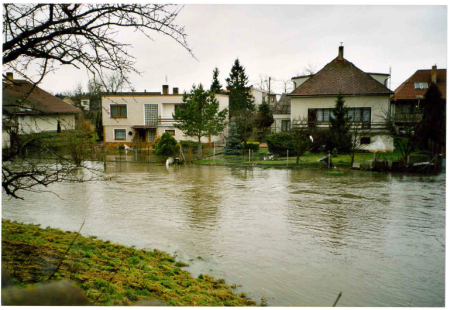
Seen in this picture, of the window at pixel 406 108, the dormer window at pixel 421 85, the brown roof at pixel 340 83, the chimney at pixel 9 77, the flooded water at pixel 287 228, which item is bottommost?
the flooded water at pixel 287 228

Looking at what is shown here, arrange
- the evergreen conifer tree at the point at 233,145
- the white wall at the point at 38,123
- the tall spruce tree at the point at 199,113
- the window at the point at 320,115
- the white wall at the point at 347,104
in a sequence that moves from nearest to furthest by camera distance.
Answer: the white wall at the point at 38,123 → the white wall at the point at 347,104 → the tall spruce tree at the point at 199,113 → the window at the point at 320,115 → the evergreen conifer tree at the point at 233,145

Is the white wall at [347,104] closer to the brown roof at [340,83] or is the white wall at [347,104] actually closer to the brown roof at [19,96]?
the brown roof at [340,83]

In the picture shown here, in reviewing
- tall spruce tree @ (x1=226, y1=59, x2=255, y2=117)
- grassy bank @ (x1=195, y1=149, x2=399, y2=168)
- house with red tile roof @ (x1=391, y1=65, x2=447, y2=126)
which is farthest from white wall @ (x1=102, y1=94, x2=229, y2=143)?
house with red tile roof @ (x1=391, y1=65, x2=447, y2=126)

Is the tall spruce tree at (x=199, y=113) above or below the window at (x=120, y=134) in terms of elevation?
above

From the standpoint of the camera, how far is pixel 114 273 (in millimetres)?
4797

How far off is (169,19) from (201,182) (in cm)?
942

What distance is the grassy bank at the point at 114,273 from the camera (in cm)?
434

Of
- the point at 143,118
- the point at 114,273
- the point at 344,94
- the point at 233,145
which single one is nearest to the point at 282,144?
the point at 233,145

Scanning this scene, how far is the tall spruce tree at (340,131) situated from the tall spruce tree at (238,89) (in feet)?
45.0

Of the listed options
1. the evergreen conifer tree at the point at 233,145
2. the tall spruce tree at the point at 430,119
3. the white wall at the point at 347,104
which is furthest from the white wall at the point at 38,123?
the white wall at the point at 347,104

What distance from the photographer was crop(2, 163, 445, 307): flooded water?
5.07 m

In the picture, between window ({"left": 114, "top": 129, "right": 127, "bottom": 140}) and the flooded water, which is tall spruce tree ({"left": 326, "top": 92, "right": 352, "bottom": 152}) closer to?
the flooded water

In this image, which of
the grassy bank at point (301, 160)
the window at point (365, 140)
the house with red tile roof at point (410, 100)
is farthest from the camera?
the window at point (365, 140)

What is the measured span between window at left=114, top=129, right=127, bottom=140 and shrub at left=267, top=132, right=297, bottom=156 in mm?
13897
